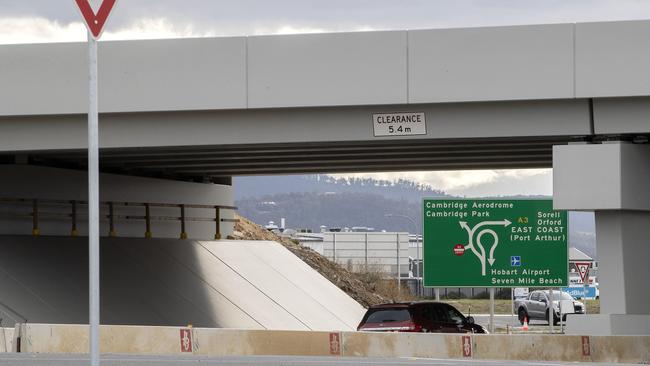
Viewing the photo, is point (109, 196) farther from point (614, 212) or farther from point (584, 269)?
point (584, 269)

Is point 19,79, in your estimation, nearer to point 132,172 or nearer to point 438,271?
point 132,172

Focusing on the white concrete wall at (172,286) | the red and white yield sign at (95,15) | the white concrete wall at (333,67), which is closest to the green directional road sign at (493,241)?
the white concrete wall at (172,286)

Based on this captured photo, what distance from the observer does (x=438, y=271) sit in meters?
39.6

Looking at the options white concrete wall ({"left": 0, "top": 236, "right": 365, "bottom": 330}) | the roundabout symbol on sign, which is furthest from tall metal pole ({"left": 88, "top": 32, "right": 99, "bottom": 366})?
the roundabout symbol on sign

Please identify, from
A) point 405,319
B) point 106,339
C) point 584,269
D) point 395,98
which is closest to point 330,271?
point 584,269

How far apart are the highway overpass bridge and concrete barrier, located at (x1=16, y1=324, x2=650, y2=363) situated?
1972 millimetres

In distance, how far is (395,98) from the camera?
2588 centimetres

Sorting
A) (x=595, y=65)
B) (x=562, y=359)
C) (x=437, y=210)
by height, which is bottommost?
(x=562, y=359)

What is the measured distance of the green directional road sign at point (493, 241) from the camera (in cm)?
3900

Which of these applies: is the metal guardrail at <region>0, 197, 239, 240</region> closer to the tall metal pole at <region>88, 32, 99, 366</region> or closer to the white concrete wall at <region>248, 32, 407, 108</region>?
the white concrete wall at <region>248, 32, 407, 108</region>

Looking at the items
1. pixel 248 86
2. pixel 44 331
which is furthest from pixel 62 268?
pixel 248 86

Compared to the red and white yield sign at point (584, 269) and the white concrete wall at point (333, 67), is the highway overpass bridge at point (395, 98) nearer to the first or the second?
the white concrete wall at point (333, 67)

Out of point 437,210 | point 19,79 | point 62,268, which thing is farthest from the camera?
point 437,210

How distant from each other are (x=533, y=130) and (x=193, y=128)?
737 cm
